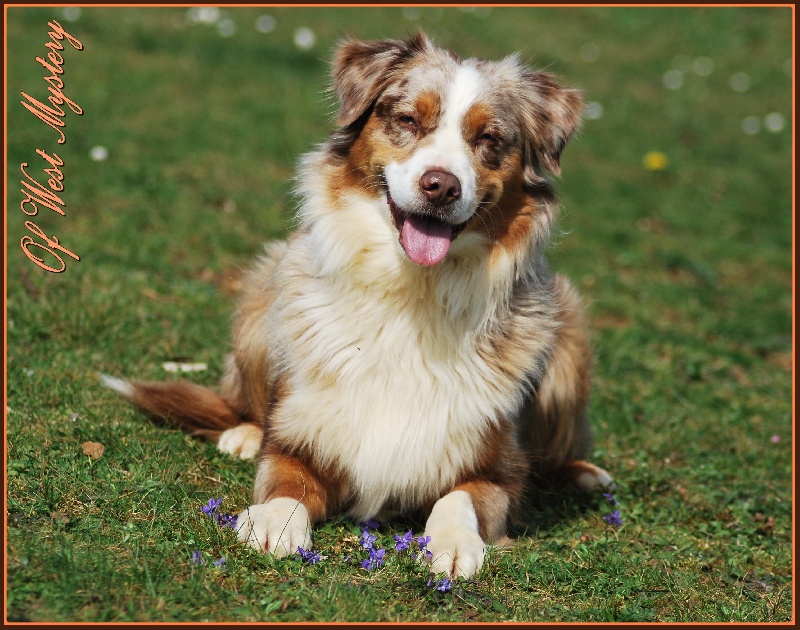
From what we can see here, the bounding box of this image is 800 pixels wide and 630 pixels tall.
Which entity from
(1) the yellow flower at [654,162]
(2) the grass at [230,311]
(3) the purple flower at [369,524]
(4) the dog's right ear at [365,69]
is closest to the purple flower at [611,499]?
(2) the grass at [230,311]

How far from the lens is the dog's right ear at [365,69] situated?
4.49m

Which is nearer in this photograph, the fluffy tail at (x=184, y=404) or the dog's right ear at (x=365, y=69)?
the dog's right ear at (x=365, y=69)

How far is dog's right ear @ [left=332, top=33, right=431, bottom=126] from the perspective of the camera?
14.7 ft

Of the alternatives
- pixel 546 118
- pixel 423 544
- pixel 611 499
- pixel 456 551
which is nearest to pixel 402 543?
pixel 423 544

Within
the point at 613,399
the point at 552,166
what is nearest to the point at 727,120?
the point at 613,399

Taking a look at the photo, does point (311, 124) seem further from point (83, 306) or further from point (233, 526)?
point (233, 526)

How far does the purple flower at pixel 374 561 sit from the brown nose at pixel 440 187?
1.45m

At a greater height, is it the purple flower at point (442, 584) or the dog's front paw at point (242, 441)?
the purple flower at point (442, 584)

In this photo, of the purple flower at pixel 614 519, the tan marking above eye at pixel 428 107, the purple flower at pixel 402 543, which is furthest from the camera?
the purple flower at pixel 614 519

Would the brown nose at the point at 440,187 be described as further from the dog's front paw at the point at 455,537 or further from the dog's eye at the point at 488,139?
the dog's front paw at the point at 455,537

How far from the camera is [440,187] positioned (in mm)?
3984

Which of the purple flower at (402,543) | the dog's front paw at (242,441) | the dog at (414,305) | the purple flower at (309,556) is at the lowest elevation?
the dog's front paw at (242,441)

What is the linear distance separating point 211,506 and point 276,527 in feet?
1.07

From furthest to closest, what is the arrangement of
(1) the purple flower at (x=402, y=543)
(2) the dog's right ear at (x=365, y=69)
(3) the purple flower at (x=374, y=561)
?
(2) the dog's right ear at (x=365, y=69), (1) the purple flower at (x=402, y=543), (3) the purple flower at (x=374, y=561)
